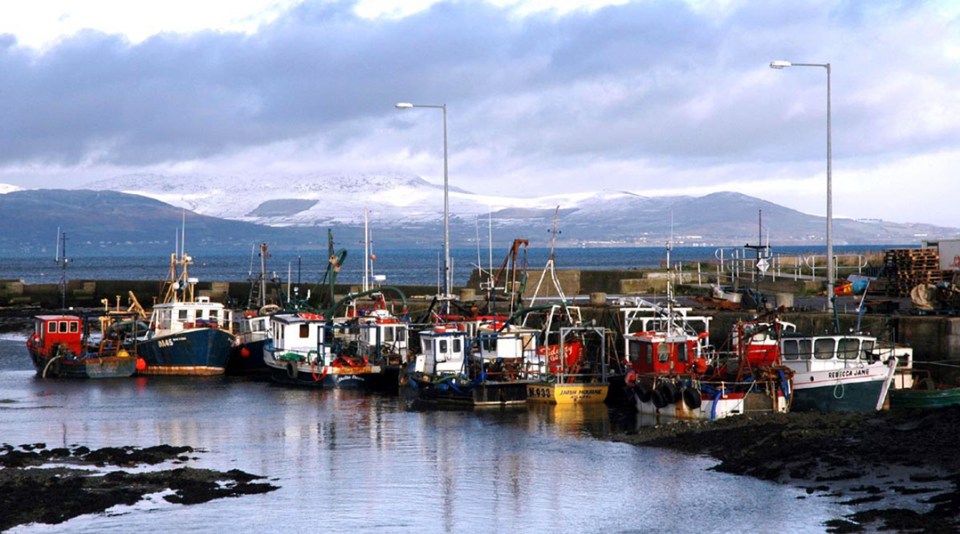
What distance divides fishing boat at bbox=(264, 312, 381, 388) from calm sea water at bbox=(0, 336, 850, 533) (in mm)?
880

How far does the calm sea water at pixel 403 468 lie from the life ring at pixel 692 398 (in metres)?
2.02

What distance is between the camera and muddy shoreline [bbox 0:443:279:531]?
2175cm

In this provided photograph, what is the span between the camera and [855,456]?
24.3m

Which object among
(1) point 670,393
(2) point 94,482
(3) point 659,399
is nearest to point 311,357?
(3) point 659,399

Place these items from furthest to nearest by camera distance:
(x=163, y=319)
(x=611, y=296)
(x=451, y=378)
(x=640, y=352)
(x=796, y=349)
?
(x=611, y=296), (x=163, y=319), (x=451, y=378), (x=640, y=352), (x=796, y=349)

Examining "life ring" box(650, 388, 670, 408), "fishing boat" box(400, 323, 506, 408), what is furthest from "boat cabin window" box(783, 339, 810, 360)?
"fishing boat" box(400, 323, 506, 408)

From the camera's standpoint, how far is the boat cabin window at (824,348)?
30828 millimetres

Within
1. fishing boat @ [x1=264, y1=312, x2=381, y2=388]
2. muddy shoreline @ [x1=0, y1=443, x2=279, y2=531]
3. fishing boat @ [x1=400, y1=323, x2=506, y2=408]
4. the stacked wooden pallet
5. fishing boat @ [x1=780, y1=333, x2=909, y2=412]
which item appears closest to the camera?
muddy shoreline @ [x1=0, y1=443, x2=279, y2=531]

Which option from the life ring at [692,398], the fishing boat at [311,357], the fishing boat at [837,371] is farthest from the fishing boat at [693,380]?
the fishing boat at [311,357]

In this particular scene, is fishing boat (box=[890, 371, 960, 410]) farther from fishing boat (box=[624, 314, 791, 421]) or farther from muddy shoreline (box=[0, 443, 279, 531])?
muddy shoreline (box=[0, 443, 279, 531])

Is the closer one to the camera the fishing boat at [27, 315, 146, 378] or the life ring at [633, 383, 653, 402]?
Answer: the life ring at [633, 383, 653, 402]

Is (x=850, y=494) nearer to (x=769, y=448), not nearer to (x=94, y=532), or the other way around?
(x=769, y=448)

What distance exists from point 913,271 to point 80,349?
27.9 m

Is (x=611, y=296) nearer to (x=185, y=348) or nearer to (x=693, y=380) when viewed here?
(x=185, y=348)
